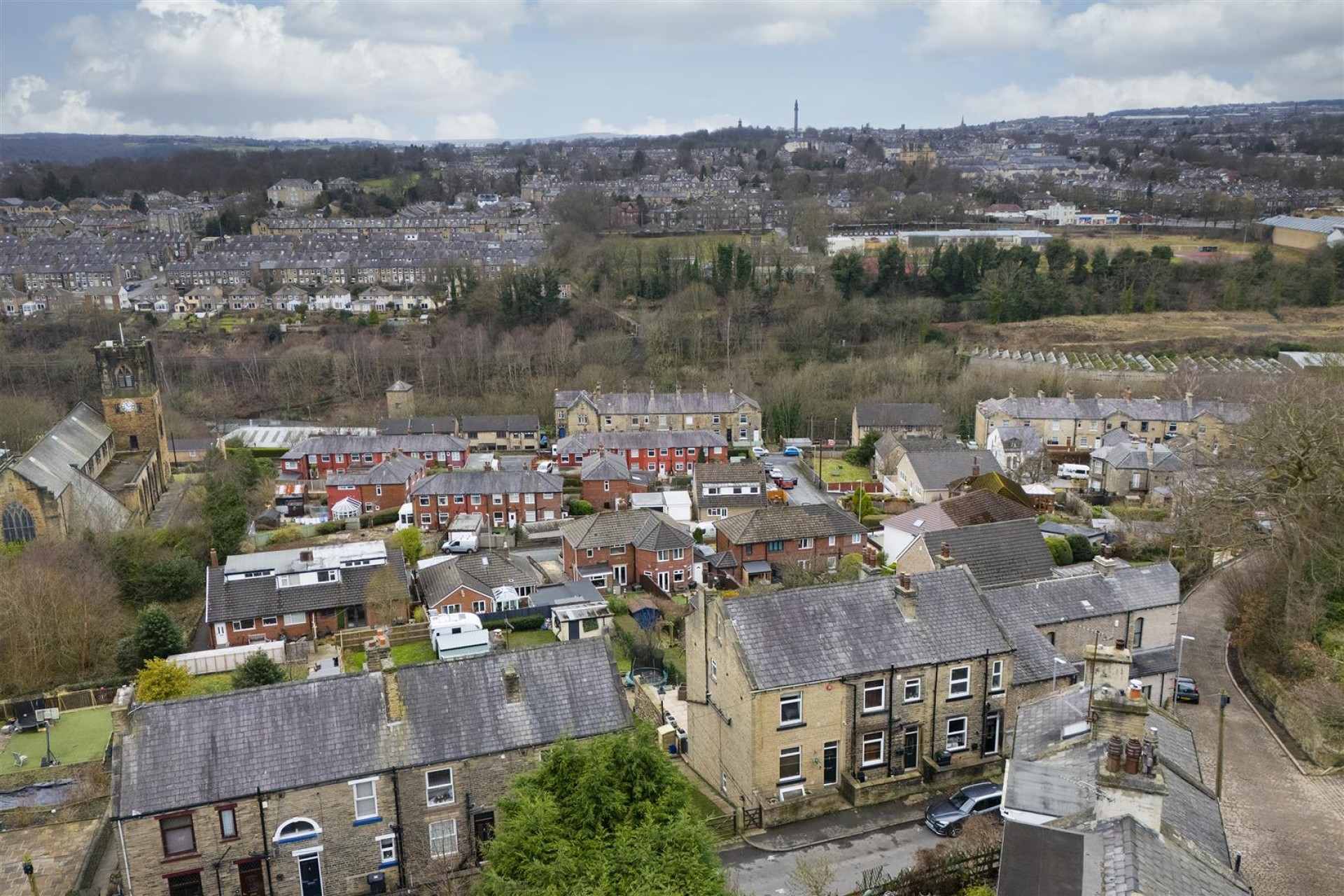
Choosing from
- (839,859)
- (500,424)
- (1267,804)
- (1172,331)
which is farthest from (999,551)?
(1172,331)

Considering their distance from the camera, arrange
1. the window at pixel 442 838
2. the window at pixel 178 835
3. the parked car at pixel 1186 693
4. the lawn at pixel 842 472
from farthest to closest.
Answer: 1. the lawn at pixel 842 472
2. the parked car at pixel 1186 693
3. the window at pixel 442 838
4. the window at pixel 178 835

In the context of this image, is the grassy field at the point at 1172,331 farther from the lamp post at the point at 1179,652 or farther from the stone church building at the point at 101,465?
the stone church building at the point at 101,465

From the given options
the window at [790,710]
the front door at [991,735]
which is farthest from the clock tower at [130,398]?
the front door at [991,735]

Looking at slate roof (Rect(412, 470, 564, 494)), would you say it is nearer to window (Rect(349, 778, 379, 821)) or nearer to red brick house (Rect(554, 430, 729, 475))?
red brick house (Rect(554, 430, 729, 475))

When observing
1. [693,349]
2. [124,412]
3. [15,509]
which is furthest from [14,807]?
[693,349]

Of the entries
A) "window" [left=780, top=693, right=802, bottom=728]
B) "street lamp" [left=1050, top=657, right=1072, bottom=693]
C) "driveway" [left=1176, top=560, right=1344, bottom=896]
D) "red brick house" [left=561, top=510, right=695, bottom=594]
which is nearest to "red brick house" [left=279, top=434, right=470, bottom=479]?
"red brick house" [left=561, top=510, right=695, bottom=594]

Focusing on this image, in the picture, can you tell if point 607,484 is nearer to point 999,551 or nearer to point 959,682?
point 999,551
